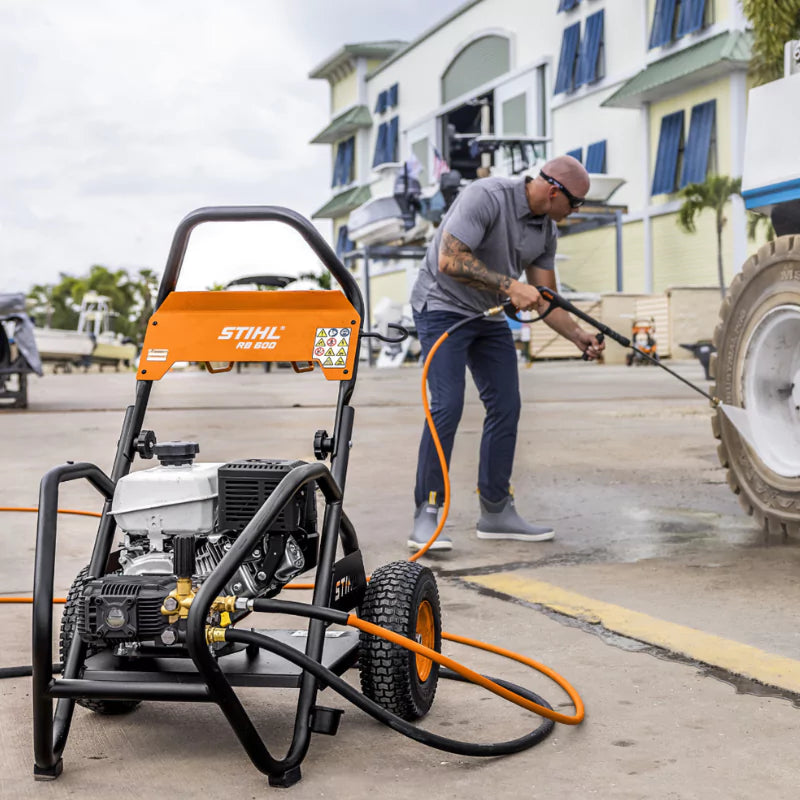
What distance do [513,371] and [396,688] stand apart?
2.81 m

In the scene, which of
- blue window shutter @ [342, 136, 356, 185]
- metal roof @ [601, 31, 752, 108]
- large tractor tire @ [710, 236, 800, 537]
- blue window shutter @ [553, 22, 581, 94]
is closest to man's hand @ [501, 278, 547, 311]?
large tractor tire @ [710, 236, 800, 537]

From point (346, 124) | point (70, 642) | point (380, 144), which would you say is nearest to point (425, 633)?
point (70, 642)

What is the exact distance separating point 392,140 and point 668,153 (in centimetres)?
2130

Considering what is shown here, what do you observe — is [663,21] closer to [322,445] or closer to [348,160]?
[348,160]

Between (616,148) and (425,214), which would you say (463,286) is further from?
(616,148)

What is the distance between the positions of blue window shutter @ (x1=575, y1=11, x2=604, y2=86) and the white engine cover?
36.0 m

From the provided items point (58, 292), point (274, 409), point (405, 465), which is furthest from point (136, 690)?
point (58, 292)

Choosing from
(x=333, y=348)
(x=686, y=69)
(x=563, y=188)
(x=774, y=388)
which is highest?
(x=686, y=69)

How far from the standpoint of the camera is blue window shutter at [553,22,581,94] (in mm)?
37781

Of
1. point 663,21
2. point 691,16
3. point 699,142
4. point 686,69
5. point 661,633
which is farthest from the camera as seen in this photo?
point 663,21

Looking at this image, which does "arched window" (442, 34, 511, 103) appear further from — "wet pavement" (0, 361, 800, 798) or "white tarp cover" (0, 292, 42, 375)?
"wet pavement" (0, 361, 800, 798)

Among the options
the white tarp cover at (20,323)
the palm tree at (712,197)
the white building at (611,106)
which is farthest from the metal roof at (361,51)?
the white tarp cover at (20,323)

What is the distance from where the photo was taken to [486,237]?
5.18m

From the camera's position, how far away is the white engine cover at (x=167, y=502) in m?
2.58
